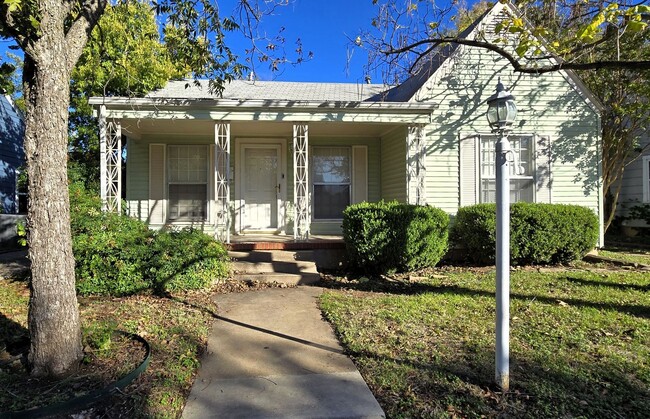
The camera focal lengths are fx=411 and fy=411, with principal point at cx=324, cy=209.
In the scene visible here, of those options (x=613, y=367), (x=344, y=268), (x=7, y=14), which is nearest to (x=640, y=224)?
(x=344, y=268)

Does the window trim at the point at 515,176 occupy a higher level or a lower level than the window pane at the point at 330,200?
higher

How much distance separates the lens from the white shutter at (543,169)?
941 cm

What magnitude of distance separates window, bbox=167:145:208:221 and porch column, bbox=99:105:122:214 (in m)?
1.73

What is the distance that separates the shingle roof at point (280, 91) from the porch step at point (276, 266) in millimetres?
4541

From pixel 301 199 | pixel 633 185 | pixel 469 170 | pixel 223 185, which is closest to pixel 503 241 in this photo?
pixel 301 199

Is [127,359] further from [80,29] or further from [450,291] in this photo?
[450,291]

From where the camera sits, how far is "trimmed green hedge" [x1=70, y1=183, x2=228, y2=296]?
6203 mm

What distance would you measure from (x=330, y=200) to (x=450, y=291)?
15.3ft

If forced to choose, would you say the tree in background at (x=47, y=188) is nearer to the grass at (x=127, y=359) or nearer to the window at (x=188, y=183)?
the grass at (x=127, y=359)

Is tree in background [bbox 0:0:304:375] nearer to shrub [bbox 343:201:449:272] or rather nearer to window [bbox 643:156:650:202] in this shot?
shrub [bbox 343:201:449:272]

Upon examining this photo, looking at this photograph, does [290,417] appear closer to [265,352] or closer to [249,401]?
[249,401]

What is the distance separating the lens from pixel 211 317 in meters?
5.19

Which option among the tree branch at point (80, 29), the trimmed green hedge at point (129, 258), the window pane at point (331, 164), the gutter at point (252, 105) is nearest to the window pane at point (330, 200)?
the window pane at point (331, 164)

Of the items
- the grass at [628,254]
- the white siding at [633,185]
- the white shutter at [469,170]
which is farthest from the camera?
the white siding at [633,185]
